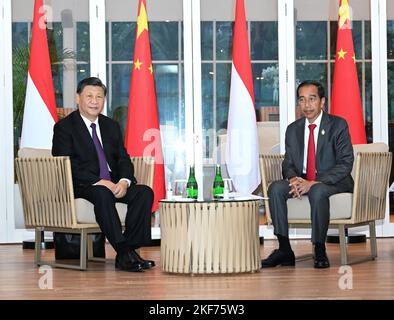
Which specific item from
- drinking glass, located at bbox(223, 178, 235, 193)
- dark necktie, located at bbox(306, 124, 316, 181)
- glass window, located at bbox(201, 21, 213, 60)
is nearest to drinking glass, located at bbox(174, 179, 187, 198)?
drinking glass, located at bbox(223, 178, 235, 193)

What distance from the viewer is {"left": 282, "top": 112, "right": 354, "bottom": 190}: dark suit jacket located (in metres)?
6.06

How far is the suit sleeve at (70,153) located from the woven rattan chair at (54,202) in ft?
0.51

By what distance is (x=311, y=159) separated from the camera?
20.5 feet

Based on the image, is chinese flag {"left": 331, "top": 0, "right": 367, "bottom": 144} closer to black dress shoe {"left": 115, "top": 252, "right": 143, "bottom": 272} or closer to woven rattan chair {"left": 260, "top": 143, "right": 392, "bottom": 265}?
woven rattan chair {"left": 260, "top": 143, "right": 392, "bottom": 265}

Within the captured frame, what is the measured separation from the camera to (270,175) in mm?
6586

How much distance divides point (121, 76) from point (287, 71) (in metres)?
1.50

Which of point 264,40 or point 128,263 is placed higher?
point 264,40

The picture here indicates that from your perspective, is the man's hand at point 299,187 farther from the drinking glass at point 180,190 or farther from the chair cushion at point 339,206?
the drinking glass at point 180,190

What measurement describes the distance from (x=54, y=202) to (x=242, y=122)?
2.58 m

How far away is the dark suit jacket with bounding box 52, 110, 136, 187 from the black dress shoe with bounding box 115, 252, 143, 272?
0.57 meters

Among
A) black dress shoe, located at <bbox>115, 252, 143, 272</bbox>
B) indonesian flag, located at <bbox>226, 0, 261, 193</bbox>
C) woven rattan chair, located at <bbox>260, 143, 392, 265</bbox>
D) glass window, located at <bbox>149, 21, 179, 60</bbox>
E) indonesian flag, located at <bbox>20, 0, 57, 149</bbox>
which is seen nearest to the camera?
black dress shoe, located at <bbox>115, 252, 143, 272</bbox>

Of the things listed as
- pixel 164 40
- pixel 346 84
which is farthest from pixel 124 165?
pixel 346 84

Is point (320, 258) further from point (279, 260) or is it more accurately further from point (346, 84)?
point (346, 84)
